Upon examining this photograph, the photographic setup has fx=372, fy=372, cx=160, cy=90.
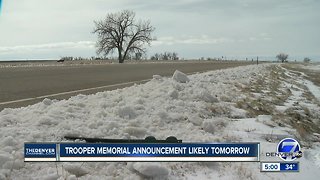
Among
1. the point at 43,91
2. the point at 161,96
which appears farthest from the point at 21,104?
the point at 161,96

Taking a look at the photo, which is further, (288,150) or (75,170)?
(288,150)

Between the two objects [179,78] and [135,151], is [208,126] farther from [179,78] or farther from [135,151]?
[179,78]

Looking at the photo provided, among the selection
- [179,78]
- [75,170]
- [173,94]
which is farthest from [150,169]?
[179,78]

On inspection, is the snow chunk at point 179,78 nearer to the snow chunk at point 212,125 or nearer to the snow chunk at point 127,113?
the snow chunk at point 212,125

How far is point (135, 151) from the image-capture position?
4020 mm

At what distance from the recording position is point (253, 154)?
4215 mm

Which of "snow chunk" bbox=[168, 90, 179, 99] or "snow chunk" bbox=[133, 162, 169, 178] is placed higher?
"snow chunk" bbox=[168, 90, 179, 99]

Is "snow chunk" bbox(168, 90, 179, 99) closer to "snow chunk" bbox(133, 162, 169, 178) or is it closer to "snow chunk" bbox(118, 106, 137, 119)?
"snow chunk" bbox(118, 106, 137, 119)

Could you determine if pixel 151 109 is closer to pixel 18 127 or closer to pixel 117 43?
pixel 18 127

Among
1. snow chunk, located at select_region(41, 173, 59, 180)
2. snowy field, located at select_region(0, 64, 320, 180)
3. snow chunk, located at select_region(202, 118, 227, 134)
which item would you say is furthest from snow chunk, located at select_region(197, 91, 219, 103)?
snow chunk, located at select_region(41, 173, 59, 180)

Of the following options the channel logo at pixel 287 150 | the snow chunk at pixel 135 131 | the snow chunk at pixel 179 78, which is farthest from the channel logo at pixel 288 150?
the snow chunk at pixel 179 78

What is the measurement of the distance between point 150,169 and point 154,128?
170 cm

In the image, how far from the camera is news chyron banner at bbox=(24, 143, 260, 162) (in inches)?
157

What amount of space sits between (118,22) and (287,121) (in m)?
43.0
